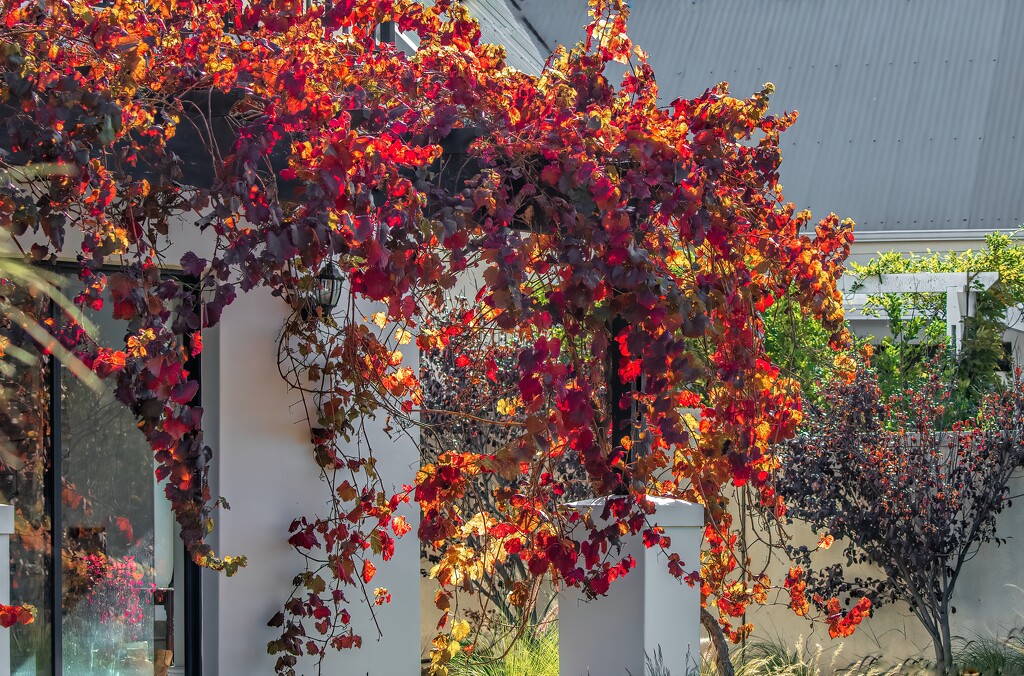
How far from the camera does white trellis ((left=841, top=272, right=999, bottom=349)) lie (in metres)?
11.5

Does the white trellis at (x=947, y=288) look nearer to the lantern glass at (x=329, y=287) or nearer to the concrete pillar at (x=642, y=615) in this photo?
the concrete pillar at (x=642, y=615)

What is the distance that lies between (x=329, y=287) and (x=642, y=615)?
2013 mm

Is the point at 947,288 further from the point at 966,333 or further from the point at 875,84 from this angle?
the point at 875,84

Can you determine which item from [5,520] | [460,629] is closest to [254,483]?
[460,629]

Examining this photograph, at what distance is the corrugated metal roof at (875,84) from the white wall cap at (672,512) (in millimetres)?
10293

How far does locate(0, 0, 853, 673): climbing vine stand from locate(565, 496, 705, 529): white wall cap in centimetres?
34

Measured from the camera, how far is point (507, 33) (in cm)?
1274

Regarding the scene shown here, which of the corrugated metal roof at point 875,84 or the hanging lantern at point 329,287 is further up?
the corrugated metal roof at point 875,84

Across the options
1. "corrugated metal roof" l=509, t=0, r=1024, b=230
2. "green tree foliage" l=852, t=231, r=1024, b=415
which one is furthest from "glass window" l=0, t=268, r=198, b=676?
"corrugated metal roof" l=509, t=0, r=1024, b=230

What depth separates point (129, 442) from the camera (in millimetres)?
5039

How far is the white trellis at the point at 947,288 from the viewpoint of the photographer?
452 inches

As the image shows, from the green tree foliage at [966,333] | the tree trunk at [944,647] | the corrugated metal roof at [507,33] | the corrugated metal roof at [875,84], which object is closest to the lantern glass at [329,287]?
the tree trunk at [944,647]

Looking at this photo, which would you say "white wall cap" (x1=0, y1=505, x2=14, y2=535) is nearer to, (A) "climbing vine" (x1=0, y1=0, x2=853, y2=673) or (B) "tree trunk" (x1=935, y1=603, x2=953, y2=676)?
(A) "climbing vine" (x1=0, y1=0, x2=853, y2=673)

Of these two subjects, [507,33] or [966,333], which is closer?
[966,333]
